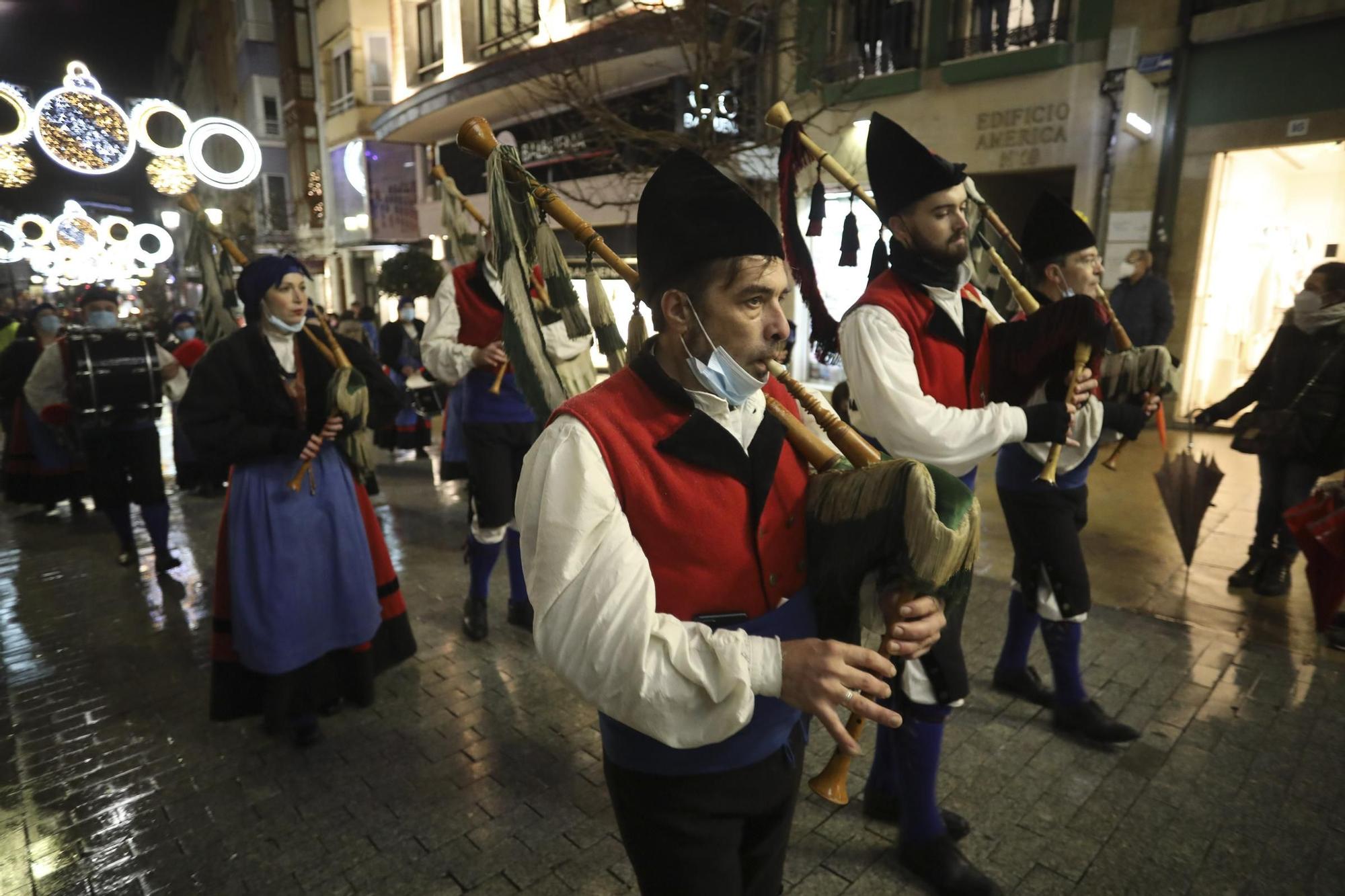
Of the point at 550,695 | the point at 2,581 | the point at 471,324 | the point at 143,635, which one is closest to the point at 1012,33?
the point at 471,324

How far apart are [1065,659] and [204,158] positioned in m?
7.23

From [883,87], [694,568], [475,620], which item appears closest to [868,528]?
→ [694,568]

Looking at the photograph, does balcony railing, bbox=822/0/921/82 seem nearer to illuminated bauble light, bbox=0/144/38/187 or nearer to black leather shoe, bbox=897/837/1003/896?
illuminated bauble light, bbox=0/144/38/187

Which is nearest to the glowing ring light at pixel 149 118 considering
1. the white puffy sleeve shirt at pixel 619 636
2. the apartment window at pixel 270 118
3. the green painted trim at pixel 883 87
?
the white puffy sleeve shirt at pixel 619 636

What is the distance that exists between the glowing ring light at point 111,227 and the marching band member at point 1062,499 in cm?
1074

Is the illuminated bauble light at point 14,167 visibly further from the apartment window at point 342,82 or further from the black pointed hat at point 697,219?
the apartment window at point 342,82

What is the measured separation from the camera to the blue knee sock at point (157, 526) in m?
5.52

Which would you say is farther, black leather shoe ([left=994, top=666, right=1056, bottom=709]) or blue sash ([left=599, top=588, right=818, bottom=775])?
black leather shoe ([left=994, top=666, right=1056, bottom=709])

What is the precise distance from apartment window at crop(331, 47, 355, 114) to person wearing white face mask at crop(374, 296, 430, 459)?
1648cm

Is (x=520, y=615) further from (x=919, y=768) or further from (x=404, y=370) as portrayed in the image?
(x=404, y=370)

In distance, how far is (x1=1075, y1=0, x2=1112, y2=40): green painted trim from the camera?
955 cm

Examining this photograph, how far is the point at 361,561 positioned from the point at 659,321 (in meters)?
2.39

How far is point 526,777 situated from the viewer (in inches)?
120

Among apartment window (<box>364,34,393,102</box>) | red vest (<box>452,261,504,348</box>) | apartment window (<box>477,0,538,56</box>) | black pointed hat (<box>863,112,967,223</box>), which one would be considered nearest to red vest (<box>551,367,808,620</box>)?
black pointed hat (<box>863,112,967,223</box>)
